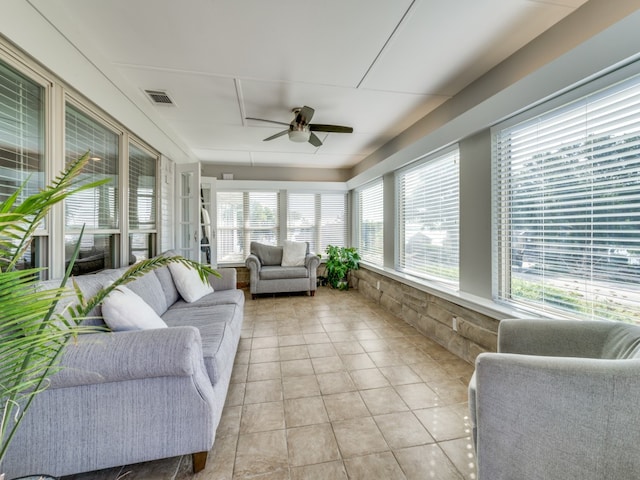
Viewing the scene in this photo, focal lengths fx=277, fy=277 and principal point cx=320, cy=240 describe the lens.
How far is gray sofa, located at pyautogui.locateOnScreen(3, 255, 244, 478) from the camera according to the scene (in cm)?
117

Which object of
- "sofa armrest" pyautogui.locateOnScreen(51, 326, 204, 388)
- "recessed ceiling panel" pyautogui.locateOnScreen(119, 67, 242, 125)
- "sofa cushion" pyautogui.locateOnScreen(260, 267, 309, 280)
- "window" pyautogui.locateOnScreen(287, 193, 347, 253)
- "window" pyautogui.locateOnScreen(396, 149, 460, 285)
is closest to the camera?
"sofa armrest" pyautogui.locateOnScreen(51, 326, 204, 388)

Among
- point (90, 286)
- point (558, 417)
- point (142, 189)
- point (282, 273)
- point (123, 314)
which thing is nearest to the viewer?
point (558, 417)

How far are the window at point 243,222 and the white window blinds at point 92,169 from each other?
10.5 feet

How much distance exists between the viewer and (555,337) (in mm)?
1362

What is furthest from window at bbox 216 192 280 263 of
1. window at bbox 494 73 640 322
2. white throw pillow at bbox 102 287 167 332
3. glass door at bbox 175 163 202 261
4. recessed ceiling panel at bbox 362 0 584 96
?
window at bbox 494 73 640 322

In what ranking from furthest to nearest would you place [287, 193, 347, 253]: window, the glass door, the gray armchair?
[287, 193, 347, 253]: window
the glass door
the gray armchair

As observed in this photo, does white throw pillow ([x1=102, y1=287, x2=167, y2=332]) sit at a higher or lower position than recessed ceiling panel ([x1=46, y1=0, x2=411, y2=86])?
lower

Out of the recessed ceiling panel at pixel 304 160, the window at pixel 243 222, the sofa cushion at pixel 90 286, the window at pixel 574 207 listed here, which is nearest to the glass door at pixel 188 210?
the recessed ceiling panel at pixel 304 160

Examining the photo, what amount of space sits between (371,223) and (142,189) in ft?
11.9

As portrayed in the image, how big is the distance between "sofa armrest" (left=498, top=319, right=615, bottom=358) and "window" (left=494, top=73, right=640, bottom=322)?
464mm

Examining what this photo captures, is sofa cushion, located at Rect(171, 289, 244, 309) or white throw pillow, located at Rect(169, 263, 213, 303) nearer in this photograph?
sofa cushion, located at Rect(171, 289, 244, 309)

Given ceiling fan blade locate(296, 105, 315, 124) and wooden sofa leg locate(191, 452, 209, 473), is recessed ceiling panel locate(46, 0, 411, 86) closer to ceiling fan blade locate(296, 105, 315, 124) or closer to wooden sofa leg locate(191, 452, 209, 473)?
ceiling fan blade locate(296, 105, 315, 124)

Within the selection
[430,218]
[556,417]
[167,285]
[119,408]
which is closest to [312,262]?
[430,218]

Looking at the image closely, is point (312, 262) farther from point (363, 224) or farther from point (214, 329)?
point (214, 329)
